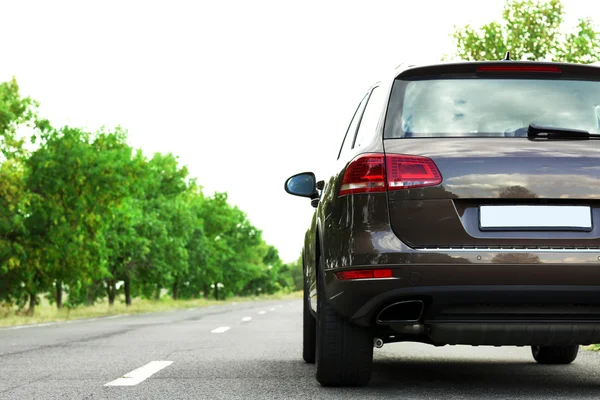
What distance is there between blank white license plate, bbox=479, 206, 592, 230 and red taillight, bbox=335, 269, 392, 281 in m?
0.59

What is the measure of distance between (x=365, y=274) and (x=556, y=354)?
380 centimetres

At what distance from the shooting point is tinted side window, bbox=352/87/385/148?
5570mm

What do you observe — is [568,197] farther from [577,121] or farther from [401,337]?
[401,337]

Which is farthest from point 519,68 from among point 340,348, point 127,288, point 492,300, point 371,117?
point 127,288

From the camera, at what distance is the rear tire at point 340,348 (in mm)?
5676

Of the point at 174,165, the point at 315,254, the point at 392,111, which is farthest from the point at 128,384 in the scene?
the point at 174,165

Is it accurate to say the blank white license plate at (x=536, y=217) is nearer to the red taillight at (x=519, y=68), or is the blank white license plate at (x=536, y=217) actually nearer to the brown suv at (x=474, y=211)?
the brown suv at (x=474, y=211)

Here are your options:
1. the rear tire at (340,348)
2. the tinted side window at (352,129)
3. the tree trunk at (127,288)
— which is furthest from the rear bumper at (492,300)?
the tree trunk at (127,288)

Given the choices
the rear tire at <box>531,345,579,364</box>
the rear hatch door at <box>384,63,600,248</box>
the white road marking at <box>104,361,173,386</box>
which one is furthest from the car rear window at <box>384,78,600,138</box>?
the rear tire at <box>531,345,579,364</box>

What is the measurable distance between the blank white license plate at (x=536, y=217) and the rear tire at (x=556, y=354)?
341 cm

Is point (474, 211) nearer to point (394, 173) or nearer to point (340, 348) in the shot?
point (394, 173)

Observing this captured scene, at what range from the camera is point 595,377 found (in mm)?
6895

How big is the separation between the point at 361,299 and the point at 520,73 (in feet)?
5.48

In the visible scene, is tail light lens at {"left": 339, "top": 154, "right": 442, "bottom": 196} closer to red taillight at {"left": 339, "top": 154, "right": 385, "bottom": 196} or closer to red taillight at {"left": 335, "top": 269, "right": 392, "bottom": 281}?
red taillight at {"left": 339, "top": 154, "right": 385, "bottom": 196}
